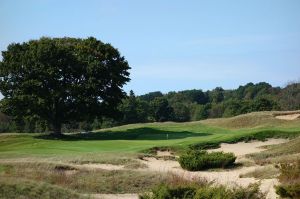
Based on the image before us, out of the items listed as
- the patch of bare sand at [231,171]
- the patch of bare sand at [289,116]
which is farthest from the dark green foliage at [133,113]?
the patch of bare sand at [231,171]

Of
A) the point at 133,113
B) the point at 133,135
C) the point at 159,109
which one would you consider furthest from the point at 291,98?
the point at 133,135

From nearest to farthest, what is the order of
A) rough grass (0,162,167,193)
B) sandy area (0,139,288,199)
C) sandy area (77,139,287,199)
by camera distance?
sandy area (0,139,288,199) < sandy area (77,139,287,199) < rough grass (0,162,167,193)

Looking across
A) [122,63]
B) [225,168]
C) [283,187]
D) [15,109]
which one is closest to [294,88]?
[122,63]

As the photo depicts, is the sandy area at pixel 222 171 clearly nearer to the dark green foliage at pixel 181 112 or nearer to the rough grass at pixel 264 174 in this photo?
the rough grass at pixel 264 174

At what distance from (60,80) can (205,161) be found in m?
23.7

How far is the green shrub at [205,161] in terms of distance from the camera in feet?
77.7

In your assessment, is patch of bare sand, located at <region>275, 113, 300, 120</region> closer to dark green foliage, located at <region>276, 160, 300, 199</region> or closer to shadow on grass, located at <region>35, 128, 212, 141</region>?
shadow on grass, located at <region>35, 128, 212, 141</region>

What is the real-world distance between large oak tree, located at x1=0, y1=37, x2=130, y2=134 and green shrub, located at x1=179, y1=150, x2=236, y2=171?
2076 cm

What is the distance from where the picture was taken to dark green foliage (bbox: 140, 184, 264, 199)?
12.0 meters

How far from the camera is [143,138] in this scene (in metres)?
42.0

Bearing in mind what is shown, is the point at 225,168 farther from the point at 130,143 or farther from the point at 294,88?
the point at 294,88

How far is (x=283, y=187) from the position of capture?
536 inches

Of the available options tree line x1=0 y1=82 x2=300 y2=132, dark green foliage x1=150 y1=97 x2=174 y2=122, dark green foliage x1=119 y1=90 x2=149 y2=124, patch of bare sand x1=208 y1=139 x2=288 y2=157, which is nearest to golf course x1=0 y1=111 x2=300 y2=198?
patch of bare sand x1=208 y1=139 x2=288 y2=157

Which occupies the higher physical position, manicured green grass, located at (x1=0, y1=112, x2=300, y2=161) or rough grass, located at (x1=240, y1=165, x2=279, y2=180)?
manicured green grass, located at (x1=0, y1=112, x2=300, y2=161)
